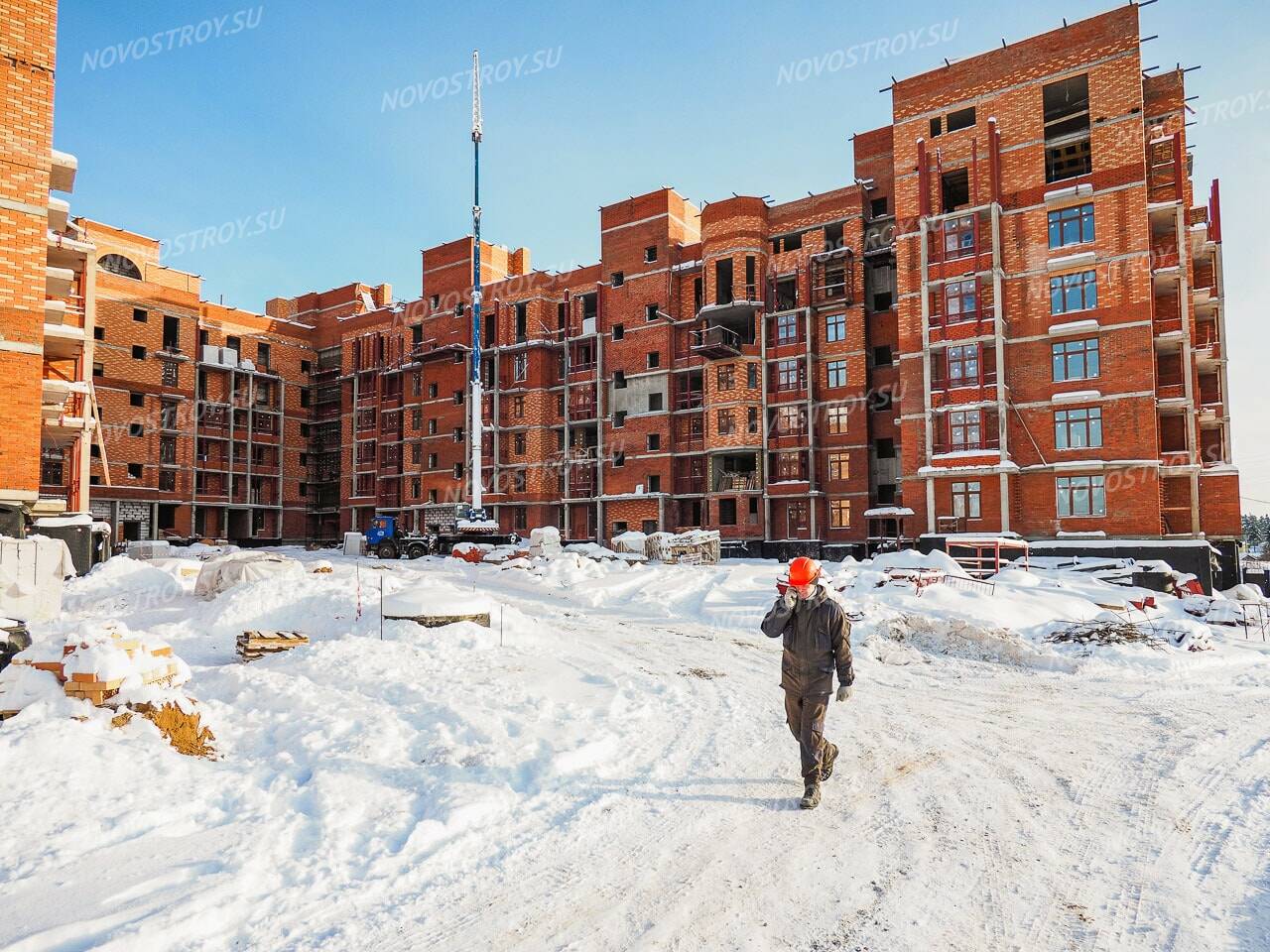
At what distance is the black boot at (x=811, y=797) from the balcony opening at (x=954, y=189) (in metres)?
32.0

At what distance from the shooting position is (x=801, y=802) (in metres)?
5.82

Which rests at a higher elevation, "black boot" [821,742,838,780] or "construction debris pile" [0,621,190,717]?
"construction debris pile" [0,621,190,717]

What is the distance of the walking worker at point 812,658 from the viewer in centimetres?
604

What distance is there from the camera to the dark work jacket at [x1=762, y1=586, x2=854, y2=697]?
6098 mm

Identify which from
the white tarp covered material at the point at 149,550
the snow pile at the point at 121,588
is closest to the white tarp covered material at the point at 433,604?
the snow pile at the point at 121,588

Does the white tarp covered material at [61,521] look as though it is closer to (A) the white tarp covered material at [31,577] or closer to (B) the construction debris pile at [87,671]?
(A) the white tarp covered material at [31,577]

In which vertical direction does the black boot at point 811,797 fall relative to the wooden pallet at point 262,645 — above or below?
below

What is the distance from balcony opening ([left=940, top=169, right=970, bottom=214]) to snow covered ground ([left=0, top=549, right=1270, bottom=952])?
90.0ft

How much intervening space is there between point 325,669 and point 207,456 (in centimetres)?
5016

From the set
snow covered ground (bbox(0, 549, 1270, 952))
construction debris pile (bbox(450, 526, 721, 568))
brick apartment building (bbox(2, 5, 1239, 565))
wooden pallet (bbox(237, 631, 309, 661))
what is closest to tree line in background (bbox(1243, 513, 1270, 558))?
brick apartment building (bbox(2, 5, 1239, 565))

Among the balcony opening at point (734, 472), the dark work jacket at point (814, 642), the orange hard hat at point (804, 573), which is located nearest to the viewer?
the dark work jacket at point (814, 642)

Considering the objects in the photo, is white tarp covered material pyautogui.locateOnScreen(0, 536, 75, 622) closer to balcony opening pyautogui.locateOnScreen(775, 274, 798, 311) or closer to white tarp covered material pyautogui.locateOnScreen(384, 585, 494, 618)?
white tarp covered material pyautogui.locateOnScreen(384, 585, 494, 618)

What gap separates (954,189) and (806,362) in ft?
32.9

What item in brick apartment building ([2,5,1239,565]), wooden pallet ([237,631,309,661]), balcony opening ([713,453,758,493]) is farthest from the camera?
balcony opening ([713,453,758,493])
